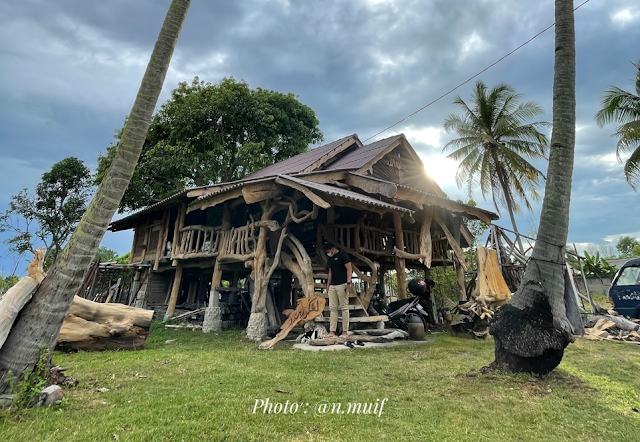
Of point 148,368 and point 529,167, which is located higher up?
point 529,167

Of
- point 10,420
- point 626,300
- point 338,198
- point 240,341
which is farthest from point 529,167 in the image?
point 10,420

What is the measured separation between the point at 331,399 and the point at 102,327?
559cm

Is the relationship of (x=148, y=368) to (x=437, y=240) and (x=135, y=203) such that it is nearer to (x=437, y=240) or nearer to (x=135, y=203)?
(x=437, y=240)

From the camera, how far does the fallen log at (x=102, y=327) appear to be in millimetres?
6762

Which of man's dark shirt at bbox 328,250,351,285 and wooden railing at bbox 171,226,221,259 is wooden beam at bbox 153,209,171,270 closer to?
wooden railing at bbox 171,226,221,259

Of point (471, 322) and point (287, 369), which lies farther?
point (471, 322)

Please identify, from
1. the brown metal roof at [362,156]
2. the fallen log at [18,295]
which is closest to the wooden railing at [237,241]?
the brown metal roof at [362,156]

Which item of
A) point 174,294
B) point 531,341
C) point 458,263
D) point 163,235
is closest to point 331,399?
point 531,341

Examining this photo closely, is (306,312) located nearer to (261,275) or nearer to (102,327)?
(261,275)

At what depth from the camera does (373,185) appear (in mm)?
9344

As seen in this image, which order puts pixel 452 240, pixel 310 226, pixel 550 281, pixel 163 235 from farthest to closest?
pixel 163 235 → pixel 452 240 → pixel 310 226 → pixel 550 281

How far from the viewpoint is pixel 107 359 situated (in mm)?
6062

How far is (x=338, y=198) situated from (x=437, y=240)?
7.01 m

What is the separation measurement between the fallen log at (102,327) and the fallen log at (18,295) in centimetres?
345
